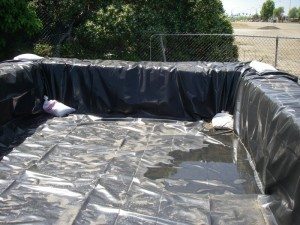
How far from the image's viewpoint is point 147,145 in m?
4.51

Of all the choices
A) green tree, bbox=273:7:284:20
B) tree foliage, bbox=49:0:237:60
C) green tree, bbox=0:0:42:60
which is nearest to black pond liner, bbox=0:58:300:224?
green tree, bbox=0:0:42:60

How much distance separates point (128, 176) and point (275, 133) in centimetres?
145

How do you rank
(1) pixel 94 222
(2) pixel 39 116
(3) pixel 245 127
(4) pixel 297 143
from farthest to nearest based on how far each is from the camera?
(2) pixel 39 116 → (3) pixel 245 127 → (1) pixel 94 222 → (4) pixel 297 143

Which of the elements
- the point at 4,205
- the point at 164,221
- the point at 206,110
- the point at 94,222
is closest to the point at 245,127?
the point at 206,110

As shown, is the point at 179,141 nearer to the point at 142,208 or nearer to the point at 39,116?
the point at 142,208

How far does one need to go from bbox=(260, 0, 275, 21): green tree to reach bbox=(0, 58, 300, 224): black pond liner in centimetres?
6226

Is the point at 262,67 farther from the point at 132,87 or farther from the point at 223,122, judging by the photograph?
the point at 132,87

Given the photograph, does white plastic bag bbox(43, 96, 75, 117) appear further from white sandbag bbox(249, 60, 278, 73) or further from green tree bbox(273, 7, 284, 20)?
green tree bbox(273, 7, 284, 20)

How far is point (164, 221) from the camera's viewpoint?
113 inches

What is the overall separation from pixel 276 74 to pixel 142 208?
8.30ft

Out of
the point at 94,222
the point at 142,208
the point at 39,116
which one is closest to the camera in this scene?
the point at 94,222

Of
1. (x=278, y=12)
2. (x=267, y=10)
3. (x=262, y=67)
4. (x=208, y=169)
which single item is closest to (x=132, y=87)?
(x=262, y=67)

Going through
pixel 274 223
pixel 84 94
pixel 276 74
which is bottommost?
pixel 274 223

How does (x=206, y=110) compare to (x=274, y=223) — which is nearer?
(x=274, y=223)
